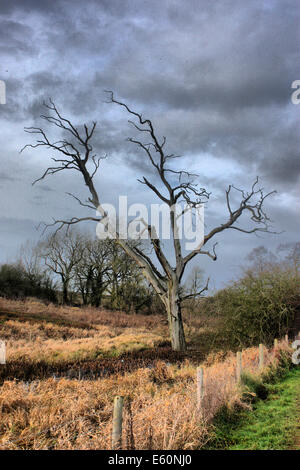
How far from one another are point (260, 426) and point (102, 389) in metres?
3.92

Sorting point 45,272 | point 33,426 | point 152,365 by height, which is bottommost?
point 152,365

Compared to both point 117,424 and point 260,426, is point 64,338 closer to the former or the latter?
point 260,426

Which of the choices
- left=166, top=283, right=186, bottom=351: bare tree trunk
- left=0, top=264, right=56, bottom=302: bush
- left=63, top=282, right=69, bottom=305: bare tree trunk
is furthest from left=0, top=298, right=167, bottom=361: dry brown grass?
left=63, top=282, right=69, bottom=305: bare tree trunk

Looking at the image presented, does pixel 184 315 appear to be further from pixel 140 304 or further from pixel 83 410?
pixel 83 410

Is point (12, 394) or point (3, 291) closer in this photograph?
point (12, 394)

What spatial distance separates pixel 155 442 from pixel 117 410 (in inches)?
42.6

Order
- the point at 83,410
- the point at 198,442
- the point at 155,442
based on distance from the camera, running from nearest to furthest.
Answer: the point at 155,442 < the point at 198,442 < the point at 83,410

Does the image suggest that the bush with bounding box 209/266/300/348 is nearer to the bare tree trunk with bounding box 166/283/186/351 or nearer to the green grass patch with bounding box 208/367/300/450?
the bare tree trunk with bounding box 166/283/186/351

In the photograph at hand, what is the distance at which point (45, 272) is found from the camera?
4578cm

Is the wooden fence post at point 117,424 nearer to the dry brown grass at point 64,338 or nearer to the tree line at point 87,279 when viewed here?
the dry brown grass at point 64,338

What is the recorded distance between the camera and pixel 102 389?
9125mm

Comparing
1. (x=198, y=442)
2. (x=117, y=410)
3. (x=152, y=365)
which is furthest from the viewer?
(x=152, y=365)

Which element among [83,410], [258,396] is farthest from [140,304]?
[83,410]

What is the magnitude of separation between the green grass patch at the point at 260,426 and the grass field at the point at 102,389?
0.28 meters
